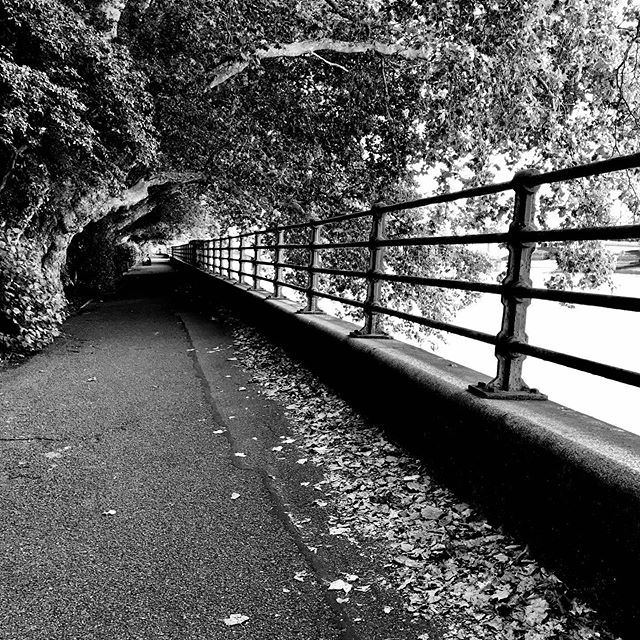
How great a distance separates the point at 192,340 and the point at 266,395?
3.83m

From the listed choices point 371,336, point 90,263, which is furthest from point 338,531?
point 90,263

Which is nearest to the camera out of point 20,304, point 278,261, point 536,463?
point 536,463

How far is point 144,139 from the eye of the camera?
1004cm

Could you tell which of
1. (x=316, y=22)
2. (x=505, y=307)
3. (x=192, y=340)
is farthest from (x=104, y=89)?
(x=505, y=307)

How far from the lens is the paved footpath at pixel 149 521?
2469mm

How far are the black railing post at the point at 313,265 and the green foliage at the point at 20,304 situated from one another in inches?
147

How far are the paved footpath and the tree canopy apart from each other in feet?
11.6

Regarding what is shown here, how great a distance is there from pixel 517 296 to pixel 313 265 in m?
4.27

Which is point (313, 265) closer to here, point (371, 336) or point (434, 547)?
point (371, 336)

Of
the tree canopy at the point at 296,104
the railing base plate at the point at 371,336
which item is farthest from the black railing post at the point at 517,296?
the tree canopy at the point at 296,104

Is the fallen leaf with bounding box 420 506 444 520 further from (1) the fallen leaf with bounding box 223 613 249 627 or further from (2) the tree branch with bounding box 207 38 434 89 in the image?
(2) the tree branch with bounding box 207 38 434 89

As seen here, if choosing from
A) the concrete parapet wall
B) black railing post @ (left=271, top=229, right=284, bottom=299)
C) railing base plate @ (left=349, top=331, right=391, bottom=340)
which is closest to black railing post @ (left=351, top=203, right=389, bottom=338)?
railing base plate @ (left=349, top=331, right=391, bottom=340)

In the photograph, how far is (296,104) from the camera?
16328mm

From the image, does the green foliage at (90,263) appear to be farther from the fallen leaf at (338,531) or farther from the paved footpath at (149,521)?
the fallen leaf at (338,531)
